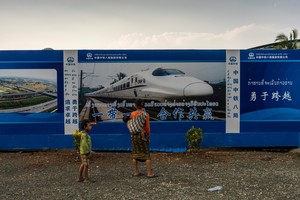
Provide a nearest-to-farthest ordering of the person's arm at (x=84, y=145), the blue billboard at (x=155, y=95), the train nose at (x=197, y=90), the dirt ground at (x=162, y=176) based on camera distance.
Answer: the dirt ground at (x=162, y=176) → the person's arm at (x=84, y=145) → the blue billboard at (x=155, y=95) → the train nose at (x=197, y=90)

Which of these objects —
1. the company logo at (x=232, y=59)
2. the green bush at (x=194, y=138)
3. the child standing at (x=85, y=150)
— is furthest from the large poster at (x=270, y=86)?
the child standing at (x=85, y=150)

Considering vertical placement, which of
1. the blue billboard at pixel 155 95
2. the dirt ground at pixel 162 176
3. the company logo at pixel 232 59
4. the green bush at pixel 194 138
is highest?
the company logo at pixel 232 59

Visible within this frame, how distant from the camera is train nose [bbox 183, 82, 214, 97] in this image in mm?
10430

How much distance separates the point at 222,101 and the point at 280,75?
5.83 feet

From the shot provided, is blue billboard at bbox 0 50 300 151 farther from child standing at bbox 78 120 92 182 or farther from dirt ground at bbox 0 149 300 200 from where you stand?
child standing at bbox 78 120 92 182

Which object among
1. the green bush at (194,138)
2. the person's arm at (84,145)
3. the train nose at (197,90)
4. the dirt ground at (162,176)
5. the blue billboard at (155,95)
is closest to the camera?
the dirt ground at (162,176)

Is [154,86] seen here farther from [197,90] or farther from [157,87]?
[197,90]

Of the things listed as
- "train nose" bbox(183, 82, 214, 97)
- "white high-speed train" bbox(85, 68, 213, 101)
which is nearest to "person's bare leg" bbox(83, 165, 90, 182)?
"white high-speed train" bbox(85, 68, 213, 101)

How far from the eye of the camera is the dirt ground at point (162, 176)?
645 centimetres

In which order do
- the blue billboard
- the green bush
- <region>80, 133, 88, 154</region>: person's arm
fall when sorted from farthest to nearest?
1. the blue billboard
2. the green bush
3. <region>80, 133, 88, 154</region>: person's arm

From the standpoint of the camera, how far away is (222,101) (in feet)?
34.3

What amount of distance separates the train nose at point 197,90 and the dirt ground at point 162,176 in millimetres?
1603

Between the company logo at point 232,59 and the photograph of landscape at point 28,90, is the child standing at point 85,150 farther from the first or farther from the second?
the company logo at point 232,59

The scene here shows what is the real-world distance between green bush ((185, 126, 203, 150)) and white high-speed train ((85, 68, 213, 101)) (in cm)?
105
